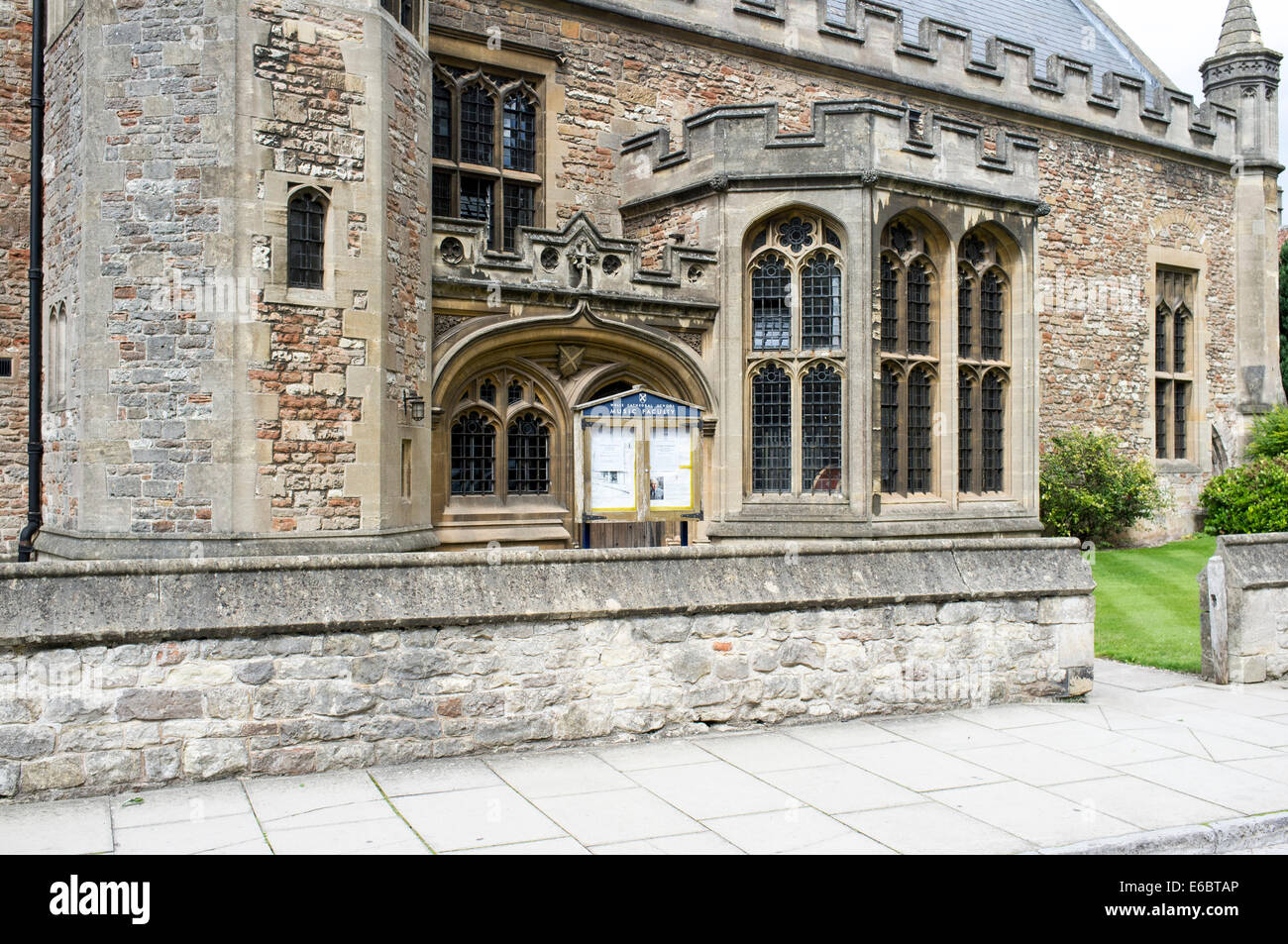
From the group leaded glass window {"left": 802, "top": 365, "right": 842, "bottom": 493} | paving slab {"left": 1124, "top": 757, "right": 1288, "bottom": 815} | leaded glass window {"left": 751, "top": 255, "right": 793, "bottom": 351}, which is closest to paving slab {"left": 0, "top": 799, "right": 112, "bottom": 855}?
paving slab {"left": 1124, "top": 757, "right": 1288, "bottom": 815}

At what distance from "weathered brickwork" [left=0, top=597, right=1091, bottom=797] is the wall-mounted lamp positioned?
17.2ft

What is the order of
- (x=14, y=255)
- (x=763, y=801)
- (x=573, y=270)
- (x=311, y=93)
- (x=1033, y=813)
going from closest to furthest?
Result: (x=1033, y=813) < (x=763, y=801) < (x=311, y=93) < (x=14, y=255) < (x=573, y=270)

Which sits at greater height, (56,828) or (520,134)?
(520,134)

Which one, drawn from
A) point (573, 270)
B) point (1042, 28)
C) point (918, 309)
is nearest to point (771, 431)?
point (918, 309)

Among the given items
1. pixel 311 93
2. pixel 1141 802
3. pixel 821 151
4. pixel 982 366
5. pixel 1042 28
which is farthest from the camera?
pixel 1042 28

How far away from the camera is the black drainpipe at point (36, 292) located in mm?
11680

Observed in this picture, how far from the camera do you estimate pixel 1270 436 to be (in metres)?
21.8

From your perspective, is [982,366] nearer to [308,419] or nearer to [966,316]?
[966,316]

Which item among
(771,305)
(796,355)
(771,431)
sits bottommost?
(771,431)

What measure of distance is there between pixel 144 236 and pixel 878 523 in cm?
874

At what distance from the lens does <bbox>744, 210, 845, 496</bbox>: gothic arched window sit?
1380cm

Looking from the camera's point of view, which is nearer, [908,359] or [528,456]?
[528,456]

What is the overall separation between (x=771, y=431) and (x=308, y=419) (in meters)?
5.88

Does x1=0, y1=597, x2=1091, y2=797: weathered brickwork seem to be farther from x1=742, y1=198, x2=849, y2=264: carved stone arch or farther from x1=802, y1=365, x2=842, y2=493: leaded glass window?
x1=742, y1=198, x2=849, y2=264: carved stone arch
